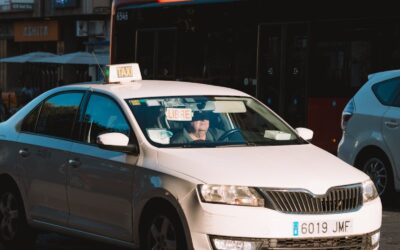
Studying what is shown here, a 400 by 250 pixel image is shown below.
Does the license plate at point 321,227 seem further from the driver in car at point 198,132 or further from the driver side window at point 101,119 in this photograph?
the driver side window at point 101,119

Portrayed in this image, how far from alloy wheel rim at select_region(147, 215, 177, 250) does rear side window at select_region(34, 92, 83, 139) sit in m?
1.55

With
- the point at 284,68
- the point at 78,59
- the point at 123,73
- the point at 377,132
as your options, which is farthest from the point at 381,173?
the point at 78,59

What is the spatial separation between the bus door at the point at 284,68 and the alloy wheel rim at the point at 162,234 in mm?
8914

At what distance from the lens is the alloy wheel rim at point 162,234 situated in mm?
6526

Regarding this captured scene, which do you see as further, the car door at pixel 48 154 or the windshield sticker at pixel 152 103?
the car door at pixel 48 154

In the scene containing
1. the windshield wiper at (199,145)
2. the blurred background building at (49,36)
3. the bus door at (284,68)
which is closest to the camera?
the windshield wiper at (199,145)

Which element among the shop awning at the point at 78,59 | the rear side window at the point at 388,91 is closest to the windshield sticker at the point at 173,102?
the rear side window at the point at 388,91

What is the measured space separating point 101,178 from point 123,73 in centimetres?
143

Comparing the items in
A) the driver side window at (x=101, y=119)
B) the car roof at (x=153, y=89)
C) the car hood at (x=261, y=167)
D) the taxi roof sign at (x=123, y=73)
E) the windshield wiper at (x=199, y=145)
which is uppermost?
the taxi roof sign at (x=123, y=73)

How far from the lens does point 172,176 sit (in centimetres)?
654

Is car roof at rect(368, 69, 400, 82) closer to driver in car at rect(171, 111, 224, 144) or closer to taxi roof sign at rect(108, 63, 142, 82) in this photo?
taxi roof sign at rect(108, 63, 142, 82)

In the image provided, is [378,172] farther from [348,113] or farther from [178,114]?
Answer: [178,114]

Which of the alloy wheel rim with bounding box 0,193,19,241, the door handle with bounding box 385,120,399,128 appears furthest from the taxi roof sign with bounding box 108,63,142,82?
the door handle with bounding box 385,120,399,128

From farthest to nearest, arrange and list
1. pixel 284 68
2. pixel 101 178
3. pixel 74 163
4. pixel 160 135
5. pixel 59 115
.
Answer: pixel 284 68 → pixel 59 115 → pixel 74 163 → pixel 101 178 → pixel 160 135
